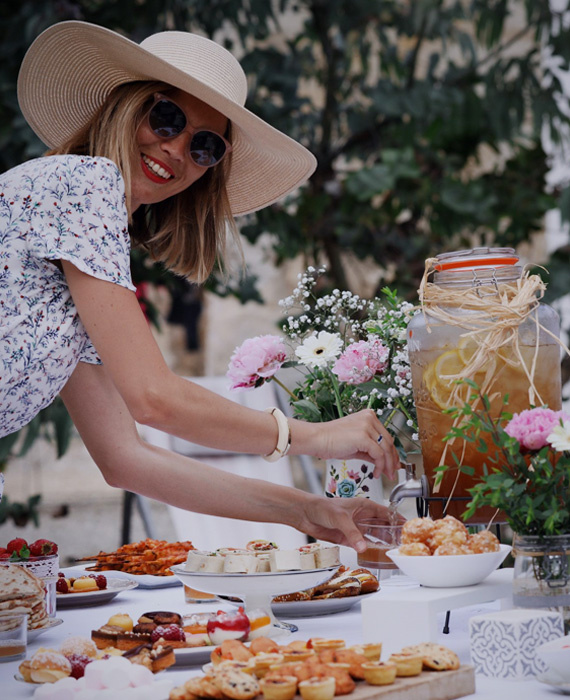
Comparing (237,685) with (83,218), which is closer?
(237,685)

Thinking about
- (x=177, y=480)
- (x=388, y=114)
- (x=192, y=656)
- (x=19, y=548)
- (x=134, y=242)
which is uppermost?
(x=388, y=114)

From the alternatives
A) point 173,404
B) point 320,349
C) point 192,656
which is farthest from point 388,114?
point 192,656

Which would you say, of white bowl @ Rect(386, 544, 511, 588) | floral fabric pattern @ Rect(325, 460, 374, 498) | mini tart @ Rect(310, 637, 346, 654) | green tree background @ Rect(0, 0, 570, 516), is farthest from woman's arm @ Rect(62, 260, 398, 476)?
green tree background @ Rect(0, 0, 570, 516)

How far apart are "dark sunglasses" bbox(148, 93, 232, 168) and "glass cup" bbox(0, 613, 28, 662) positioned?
875mm

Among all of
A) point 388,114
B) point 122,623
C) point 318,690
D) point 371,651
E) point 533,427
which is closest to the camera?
point 318,690

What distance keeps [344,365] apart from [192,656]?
654 millimetres

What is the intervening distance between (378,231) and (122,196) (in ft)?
8.74

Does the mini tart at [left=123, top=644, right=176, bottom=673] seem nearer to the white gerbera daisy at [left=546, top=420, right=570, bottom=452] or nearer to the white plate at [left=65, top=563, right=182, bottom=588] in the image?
the white gerbera daisy at [left=546, top=420, right=570, bottom=452]

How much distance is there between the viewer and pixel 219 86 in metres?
1.71

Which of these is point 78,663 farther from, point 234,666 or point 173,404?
point 173,404

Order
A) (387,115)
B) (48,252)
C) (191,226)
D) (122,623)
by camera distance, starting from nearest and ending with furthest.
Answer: (122,623), (48,252), (191,226), (387,115)

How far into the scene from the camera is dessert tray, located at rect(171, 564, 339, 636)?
114 cm

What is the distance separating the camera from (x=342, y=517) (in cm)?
145

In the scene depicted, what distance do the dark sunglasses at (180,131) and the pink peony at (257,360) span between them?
34cm
